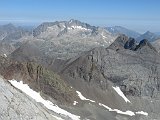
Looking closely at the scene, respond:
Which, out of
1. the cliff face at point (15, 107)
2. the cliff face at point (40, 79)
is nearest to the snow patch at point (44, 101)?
the cliff face at point (40, 79)

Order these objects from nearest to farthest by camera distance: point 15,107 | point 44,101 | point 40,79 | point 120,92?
1. point 15,107
2. point 44,101
3. point 40,79
4. point 120,92

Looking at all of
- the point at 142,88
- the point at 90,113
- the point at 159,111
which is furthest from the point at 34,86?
the point at 142,88

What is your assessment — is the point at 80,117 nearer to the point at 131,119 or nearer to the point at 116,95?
the point at 131,119

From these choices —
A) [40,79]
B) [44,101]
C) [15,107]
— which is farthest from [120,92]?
[15,107]

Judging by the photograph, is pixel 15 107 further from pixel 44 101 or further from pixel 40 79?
pixel 40 79

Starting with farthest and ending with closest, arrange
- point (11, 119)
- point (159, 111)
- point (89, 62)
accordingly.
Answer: point (89, 62), point (159, 111), point (11, 119)

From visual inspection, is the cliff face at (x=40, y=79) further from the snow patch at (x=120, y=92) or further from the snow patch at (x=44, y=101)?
the snow patch at (x=120, y=92)

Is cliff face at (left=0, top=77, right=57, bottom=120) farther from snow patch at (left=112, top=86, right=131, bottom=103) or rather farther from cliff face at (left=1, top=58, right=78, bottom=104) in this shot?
snow patch at (left=112, top=86, right=131, bottom=103)

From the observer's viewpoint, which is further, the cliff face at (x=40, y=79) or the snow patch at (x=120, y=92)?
the snow patch at (x=120, y=92)

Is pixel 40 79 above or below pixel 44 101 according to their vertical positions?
above

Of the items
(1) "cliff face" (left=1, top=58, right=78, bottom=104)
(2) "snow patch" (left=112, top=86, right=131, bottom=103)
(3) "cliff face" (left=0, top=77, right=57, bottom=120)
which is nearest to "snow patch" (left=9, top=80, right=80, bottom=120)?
(1) "cliff face" (left=1, top=58, right=78, bottom=104)

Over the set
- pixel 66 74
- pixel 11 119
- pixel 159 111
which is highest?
pixel 11 119
